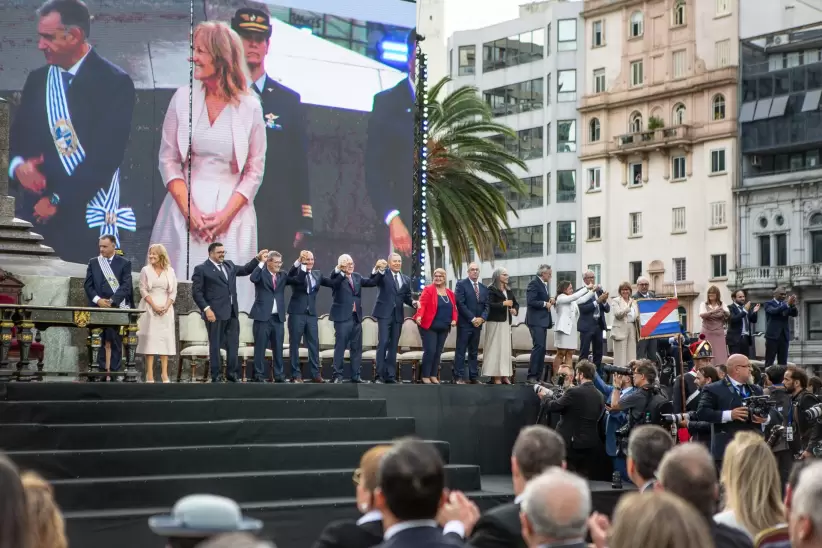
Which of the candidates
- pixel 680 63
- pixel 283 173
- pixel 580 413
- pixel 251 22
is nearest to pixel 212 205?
pixel 283 173

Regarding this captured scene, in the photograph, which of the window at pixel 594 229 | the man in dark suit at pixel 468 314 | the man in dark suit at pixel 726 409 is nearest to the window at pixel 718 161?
the window at pixel 594 229

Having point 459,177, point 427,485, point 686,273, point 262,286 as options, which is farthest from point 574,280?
point 427,485

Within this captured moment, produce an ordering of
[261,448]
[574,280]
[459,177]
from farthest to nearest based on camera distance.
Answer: [574,280] < [459,177] < [261,448]

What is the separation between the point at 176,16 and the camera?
2472cm

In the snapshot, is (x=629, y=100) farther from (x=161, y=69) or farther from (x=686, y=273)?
(x=161, y=69)

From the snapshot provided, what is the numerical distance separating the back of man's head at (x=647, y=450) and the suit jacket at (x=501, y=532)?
0.69 metres

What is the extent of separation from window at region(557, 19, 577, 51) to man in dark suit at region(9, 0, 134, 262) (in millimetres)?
45938

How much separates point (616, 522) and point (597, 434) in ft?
38.8

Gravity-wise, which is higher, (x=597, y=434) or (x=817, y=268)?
(x=817, y=268)

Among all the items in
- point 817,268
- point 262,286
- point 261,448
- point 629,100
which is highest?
point 629,100

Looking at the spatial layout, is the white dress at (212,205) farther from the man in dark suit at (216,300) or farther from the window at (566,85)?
the window at (566,85)

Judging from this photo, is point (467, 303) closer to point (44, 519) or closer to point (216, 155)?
point (216, 155)

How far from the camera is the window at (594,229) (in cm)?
6488

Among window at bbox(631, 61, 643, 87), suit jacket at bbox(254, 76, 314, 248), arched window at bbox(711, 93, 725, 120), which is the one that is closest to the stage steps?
suit jacket at bbox(254, 76, 314, 248)
